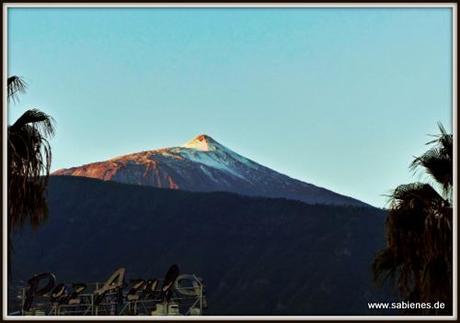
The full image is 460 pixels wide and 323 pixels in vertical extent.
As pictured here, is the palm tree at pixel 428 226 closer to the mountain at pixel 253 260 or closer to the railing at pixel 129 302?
the railing at pixel 129 302

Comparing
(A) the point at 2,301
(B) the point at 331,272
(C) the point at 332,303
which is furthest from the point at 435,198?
(B) the point at 331,272

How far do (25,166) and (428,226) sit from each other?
12.2 metres

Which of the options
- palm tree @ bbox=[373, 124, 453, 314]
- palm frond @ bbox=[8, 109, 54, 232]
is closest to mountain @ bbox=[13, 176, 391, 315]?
Answer: palm tree @ bbox=[373, 124, 453, 314]

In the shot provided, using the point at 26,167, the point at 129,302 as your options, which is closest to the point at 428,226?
the point at 26,167

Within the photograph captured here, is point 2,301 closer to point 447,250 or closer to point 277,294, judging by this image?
point 447,250

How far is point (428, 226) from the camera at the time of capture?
3161 centimetres

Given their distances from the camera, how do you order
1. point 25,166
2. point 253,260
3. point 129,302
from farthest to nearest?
point 253,260 < point 129,302 < point 25,166

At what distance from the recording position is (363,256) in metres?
186

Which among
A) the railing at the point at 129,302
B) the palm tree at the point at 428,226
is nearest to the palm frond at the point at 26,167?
the palm tree at the point at 428,226

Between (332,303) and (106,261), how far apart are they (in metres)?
47.1

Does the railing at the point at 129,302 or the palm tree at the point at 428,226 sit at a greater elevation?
the palm tree at the point at 428,226

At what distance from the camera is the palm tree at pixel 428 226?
31.3 meters

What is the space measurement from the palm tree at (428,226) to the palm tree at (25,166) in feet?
36.8

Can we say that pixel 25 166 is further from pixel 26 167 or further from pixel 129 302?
pixel 129 302
